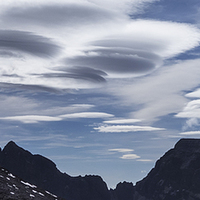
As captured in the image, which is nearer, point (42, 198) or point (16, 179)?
point (42, 198)

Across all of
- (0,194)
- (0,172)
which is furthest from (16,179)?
(0,194)

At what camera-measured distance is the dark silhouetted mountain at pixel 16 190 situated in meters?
55.6

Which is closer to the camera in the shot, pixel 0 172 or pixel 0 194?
pixel 0 194

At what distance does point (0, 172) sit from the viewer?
67562 millimetres

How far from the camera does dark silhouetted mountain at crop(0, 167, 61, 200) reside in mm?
55594

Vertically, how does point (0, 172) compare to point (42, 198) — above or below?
above

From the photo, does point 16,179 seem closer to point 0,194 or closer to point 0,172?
point 0,172

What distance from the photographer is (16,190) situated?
59625mm

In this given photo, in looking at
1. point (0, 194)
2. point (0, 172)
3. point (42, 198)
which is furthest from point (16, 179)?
point (0, 194)

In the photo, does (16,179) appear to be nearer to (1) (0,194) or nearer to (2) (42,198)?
(2) (42,198)

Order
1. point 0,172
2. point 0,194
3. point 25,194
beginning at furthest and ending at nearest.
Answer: point 0,172, point 25,194, point 0,194

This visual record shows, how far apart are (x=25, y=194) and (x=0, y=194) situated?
6458 mm

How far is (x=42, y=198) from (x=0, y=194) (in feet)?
36.0

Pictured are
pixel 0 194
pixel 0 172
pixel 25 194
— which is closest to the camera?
pixel 0 194
